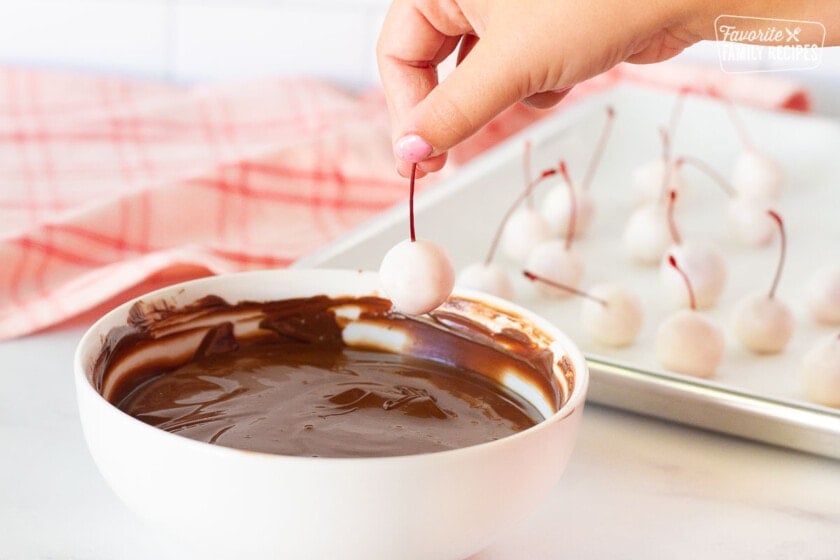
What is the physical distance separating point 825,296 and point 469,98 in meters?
0.49

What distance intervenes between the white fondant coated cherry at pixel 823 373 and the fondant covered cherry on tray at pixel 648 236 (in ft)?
0.97

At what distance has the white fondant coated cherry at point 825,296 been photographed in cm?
100

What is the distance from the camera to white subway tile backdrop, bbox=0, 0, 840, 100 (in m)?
1.98

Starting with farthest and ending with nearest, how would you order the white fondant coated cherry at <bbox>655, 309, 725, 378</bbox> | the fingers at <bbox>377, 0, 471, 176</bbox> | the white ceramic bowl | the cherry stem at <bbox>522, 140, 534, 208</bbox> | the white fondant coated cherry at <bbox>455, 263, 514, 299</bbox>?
the cherry stem at <bbox>522, 140, 534, 208</bbox> < the white fondant coated cherry at <bbox>455, 263, 514, 299</bbox> < the white fondant coated cherry at <bbox>655, 309, 725, 378</bbox> < the fingers at <bbox>377, 0, 471, 176</bbox> < the white ceramic bowl

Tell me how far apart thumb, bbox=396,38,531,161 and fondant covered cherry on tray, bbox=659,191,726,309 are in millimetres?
396

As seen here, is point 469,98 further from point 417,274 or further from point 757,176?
point 757,176

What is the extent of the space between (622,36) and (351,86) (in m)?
1.37

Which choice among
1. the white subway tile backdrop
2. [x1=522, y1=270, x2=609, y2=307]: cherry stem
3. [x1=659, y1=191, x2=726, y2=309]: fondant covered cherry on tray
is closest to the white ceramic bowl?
[x1=522, y1=270, x2=609, y2=307]: cherry stem

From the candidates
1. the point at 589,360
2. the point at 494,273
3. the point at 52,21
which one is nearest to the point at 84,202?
the point at 494,273

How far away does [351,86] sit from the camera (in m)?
2.01

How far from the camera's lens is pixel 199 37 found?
6.59 ft

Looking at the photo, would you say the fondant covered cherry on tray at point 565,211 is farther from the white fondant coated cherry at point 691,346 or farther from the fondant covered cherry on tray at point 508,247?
the white fondant coated cherry at point 691,346

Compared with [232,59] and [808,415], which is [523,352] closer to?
[808,415]

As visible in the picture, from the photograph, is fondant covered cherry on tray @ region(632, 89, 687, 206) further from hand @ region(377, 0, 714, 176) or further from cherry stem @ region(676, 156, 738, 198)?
hand @ region(377, 0, 714, 176)
